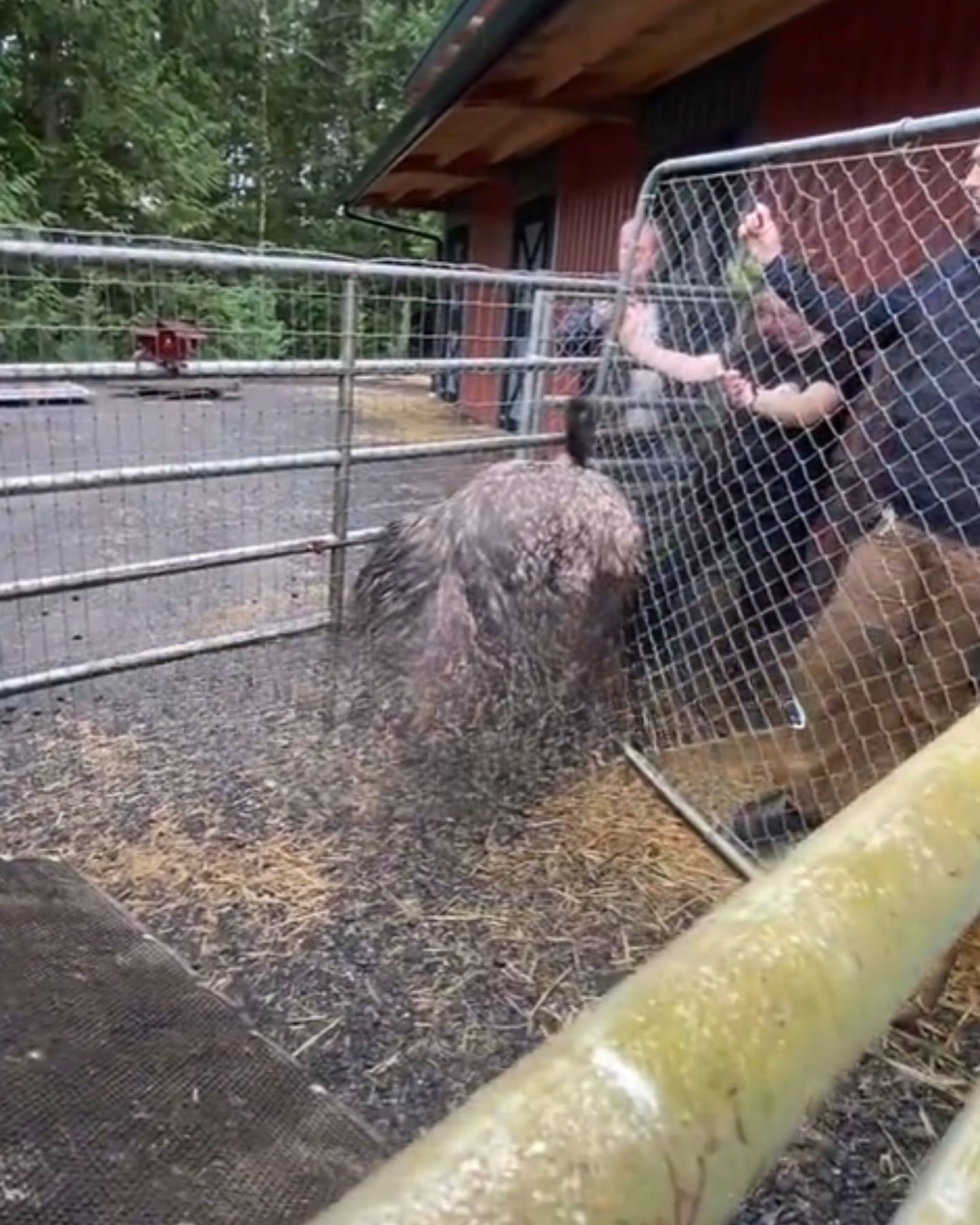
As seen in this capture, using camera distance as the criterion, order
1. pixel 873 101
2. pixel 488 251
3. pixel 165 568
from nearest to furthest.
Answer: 1. pixel 165 568
2. pixel 873 101
3. pixel 488 251

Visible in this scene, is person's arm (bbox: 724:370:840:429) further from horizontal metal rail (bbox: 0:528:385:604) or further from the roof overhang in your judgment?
the roof overhang

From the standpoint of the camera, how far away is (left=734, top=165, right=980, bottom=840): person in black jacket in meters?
2.00

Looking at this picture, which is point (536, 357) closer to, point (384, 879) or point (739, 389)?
point (739, 389)

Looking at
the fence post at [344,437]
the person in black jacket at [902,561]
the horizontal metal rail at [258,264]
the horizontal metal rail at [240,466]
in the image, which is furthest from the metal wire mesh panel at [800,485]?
the fence post at [344,437]

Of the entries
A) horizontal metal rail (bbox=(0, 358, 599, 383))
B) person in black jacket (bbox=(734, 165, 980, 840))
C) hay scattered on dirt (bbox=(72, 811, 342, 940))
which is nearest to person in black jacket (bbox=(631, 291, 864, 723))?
person in black jacket (bbox=(734, 165, 980, 840))

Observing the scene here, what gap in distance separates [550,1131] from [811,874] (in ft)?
0.69

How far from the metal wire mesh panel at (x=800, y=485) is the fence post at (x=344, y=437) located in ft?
2.68

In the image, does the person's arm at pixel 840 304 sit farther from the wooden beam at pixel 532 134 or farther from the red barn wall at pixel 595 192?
the wooden beam at pixel 532 134

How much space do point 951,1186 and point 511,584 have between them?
6.87 feet

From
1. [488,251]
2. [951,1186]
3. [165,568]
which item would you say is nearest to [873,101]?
[165,568]

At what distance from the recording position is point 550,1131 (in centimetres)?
36

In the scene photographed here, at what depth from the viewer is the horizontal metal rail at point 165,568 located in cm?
243

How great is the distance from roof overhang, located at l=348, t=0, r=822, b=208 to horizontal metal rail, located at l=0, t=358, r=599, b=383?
79.4 inches

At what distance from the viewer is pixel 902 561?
6.95 ft
